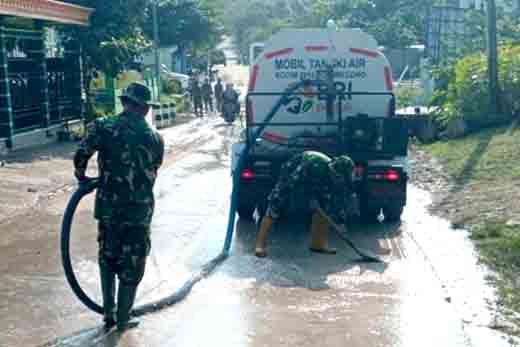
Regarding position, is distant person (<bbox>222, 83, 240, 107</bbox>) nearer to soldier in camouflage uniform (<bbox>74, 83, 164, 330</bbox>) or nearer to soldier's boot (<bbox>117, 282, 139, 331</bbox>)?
soldier in camouflage uniform (<bbox>74, 83, 164, 330</bbox>)

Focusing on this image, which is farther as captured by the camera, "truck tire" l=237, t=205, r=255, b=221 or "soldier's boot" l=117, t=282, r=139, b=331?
"truck tire" l=237, t=205, r=255, b=221

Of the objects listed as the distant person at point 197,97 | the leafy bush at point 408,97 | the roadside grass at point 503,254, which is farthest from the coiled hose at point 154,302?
the distant person at point 197,97

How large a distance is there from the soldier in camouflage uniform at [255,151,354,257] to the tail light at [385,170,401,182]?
128cm

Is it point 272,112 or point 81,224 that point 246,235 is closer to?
point 272,112

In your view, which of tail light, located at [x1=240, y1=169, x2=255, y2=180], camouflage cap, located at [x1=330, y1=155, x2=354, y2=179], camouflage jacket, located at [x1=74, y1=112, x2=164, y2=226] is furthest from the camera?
tail light, located at [x1=240, y1=169, x2=255, y2=180]

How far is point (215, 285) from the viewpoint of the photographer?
7.16m

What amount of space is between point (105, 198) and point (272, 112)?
4.44 meters

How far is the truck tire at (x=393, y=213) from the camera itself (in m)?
9.92

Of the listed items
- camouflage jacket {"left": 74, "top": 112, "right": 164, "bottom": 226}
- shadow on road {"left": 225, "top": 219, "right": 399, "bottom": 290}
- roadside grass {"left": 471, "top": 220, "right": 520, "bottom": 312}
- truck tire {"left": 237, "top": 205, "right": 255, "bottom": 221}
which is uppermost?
camouflage jacket {"left": 74, "top": 112, "right": 164, "bottom": 226}

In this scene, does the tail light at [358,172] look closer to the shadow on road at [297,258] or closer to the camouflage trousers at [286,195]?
the shadow on road at [297,258]

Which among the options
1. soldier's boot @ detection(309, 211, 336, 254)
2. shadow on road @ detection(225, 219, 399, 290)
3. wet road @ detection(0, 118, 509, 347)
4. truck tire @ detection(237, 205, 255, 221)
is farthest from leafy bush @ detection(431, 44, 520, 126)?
soldier's boot @ detection(309, 211, 336, 254)

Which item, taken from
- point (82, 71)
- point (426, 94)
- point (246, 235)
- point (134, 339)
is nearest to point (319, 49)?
point (246, 235)

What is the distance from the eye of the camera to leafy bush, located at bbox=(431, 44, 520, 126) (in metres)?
17.8

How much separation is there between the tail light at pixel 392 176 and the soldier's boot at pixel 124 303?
468cm
